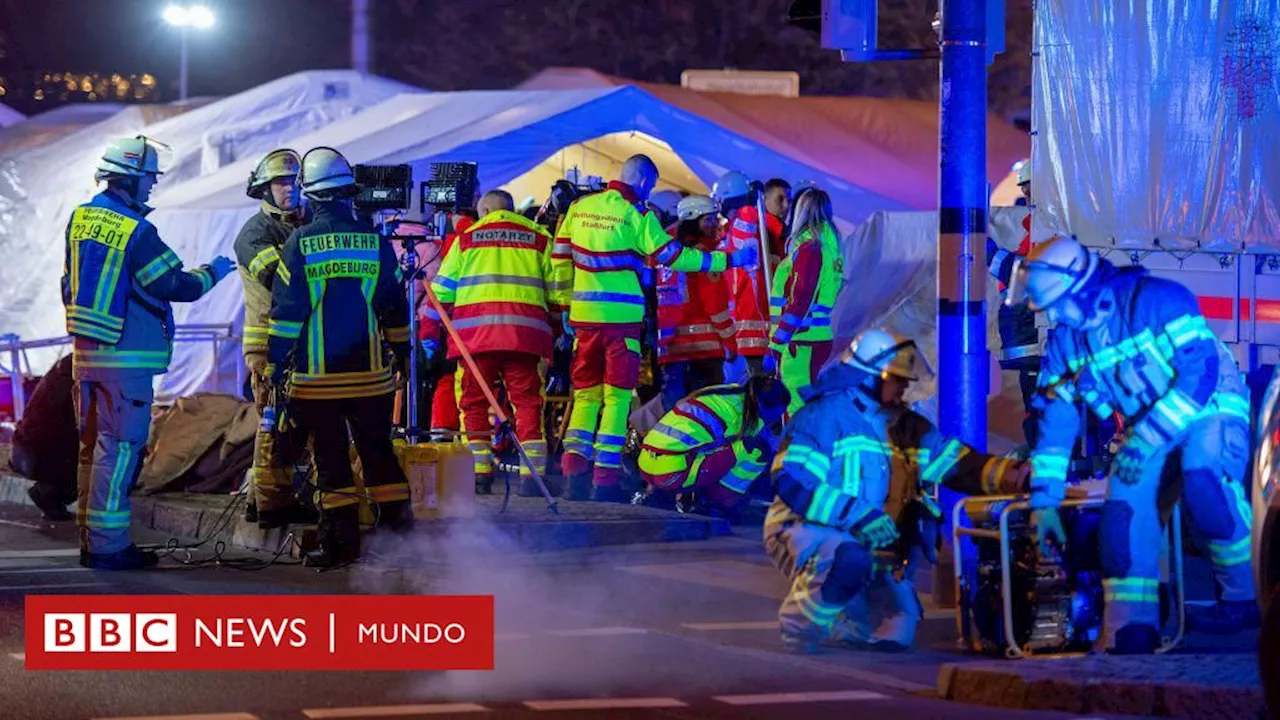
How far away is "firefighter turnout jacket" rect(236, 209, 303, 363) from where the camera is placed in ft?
39.2

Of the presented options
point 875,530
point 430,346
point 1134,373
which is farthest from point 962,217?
point 430,346

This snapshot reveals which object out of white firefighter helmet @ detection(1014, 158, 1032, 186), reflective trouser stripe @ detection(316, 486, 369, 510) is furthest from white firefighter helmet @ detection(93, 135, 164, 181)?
white firefighter helmet @ detection(1014, 158, 1032, 186)

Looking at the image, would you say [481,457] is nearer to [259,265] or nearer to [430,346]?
[430,346]

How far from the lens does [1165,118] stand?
40.1 ft

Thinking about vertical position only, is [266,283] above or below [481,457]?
above

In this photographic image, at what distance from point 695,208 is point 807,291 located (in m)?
0.89

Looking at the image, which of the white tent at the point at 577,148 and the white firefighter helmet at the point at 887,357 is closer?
the white firefighter helmet at the point at 887,357

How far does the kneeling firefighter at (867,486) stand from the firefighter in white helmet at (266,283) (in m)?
3.96

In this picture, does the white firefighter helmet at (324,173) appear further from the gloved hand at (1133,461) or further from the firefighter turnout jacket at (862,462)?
the gloved hand at (1133,461)

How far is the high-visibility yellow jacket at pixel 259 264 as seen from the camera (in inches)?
470

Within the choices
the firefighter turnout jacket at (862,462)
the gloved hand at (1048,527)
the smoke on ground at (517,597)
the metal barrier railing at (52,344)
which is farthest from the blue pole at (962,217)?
the metal barrier railing at (52,344)

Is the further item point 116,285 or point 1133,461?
point 116,285

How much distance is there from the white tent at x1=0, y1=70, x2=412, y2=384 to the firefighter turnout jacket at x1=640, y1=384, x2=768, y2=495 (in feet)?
39.3

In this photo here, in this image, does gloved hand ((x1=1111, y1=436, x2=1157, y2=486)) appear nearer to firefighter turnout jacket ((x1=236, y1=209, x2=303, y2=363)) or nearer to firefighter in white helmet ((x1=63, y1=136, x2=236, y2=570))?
firefighter in white helmet ((x1=63, y1=136, x2=236, y2=570))
